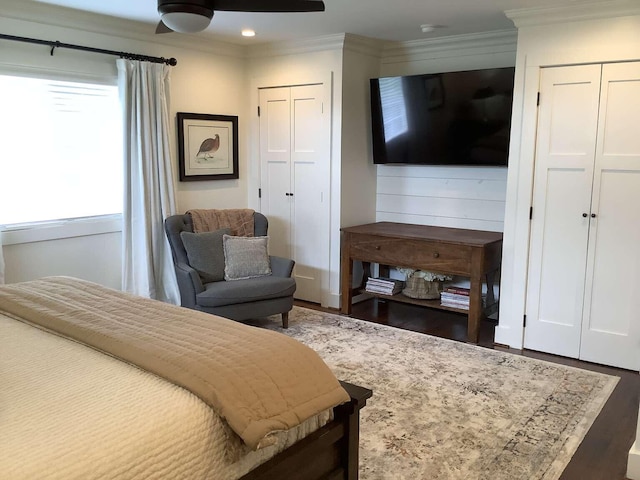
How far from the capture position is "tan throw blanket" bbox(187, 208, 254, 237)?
15.8 feet

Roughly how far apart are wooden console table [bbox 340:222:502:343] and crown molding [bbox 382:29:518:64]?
1.55 metres

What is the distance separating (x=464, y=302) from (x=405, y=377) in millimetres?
1176

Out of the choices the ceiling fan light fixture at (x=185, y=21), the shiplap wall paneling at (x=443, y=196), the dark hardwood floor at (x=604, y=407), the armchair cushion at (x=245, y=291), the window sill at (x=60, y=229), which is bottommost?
the dark hardwood floor at (x=604, y=407)

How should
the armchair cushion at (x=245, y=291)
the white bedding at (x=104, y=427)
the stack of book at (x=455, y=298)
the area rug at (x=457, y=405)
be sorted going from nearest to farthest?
1. the white bedding at (x=104, y=427)
2. the area rug at (x=457, y=405)
3. the armchair cushion at (x=245, y=291)
4. the stack of book at (x=455, y=298)

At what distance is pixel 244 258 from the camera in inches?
180

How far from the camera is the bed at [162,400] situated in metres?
1.41

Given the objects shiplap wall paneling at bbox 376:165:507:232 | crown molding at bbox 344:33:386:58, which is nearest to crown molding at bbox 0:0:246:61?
crown molding at bbox 344:33:386:58

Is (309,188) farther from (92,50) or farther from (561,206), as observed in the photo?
(561,206)

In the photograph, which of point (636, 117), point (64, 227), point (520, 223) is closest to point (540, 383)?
point (520, 223)

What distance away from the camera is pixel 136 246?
4.62 metres

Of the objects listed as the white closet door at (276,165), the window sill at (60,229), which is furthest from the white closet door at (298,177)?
the window sill at (60,229)

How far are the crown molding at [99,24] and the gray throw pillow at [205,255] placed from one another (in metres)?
1.67

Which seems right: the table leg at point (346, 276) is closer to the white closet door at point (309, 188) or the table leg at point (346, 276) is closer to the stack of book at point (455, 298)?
the white closet door at point (309, 188)

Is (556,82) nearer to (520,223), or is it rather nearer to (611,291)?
(520,223)
